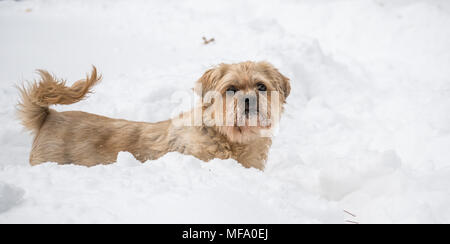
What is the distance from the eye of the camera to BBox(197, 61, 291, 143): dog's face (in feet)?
12.2

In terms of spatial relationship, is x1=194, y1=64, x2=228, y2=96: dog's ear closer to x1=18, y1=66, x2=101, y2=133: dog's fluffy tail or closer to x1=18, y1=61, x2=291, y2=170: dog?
x1=18, y1=61, x2=291, y2=170: dog

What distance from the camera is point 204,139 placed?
12.7ft

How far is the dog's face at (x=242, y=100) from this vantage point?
3727 mm

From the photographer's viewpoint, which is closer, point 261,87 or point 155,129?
point 261,87

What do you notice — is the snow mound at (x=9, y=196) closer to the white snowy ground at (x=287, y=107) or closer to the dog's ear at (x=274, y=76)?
the white snowy ground at (x=287, y=107)

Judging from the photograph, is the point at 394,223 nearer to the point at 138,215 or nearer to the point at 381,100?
the point at 138,215

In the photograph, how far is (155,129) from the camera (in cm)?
418

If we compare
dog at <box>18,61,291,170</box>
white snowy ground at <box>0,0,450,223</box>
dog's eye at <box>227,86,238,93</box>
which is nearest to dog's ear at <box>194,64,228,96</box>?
dog at <box>18,61,291,170</box>

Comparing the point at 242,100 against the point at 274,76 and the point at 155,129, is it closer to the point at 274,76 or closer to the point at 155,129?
the point at 274,76

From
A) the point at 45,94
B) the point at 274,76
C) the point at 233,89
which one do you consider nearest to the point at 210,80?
the point at 233,89

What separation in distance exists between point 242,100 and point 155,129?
1.23 meters

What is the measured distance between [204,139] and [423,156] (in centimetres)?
327

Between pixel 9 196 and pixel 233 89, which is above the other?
pixel 233 89
